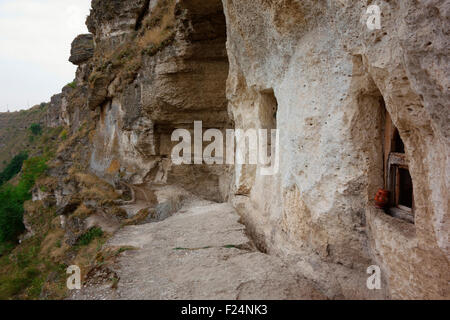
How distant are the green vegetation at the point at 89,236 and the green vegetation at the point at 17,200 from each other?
1273cm

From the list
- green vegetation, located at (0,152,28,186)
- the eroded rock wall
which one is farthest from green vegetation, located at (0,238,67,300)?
green vegetation, located at (0,152,28,186)

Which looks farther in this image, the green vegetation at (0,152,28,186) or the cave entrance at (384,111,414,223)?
the green vegetation at (0,152,28,186)

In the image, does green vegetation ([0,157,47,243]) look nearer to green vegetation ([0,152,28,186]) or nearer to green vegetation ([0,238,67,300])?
green vegetation ([0,238,67,300])

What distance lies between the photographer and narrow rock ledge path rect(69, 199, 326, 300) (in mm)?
2967

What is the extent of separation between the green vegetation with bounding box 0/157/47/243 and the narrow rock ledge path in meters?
19.2

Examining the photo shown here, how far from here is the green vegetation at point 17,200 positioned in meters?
20.1

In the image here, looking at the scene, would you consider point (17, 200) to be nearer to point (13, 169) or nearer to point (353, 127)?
→ point (13, 169)

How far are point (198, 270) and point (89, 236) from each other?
8.01 m

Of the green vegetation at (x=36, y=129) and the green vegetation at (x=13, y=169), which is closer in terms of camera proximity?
the green vegetation at (x=13, y=169)

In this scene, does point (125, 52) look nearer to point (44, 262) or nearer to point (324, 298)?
point (44, 262)

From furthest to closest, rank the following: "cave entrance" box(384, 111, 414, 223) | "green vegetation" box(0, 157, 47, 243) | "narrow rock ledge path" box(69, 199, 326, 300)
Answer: "green vegetation" box(0, 157, 47, 243), "narrow rock ledge path" box(69, 199, 326, 300), "cave entrance" box(384, 111, 414, 223)

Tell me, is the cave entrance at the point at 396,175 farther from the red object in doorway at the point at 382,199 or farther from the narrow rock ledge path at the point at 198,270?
the narrow rock ledge path at the point at 198,270

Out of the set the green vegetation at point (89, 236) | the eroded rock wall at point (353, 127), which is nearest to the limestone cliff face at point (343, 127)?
the eroded rock wall at point (353, 127)
